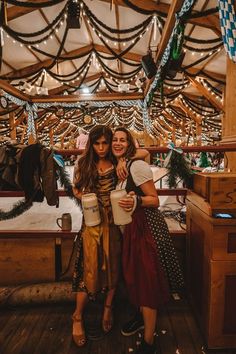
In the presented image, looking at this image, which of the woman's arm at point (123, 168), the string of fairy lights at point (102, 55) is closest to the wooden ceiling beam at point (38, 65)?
the string of fairy lights at point (102, 55)

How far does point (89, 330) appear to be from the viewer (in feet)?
6.15

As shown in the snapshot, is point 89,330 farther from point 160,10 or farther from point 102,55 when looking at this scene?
point 102,55

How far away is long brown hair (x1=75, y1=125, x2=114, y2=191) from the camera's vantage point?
66.2 inches

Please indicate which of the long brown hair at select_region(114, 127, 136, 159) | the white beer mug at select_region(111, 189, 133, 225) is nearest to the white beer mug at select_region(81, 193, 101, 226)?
the white beer mug at select_region(111, 189, 133, 225)

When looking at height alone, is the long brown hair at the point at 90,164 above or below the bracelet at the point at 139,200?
above

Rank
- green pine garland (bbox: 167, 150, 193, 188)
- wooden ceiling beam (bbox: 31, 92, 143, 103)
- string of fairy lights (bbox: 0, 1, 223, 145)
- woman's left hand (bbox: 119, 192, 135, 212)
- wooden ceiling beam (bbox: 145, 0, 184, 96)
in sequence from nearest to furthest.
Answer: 1. woman's left hand (bbox: 119, 192, 135, 212)
2. green pine garland (bbox: 167, 150, 193, 188)
3. wooden ceiling beam (bbox: 145, 0, 184, 96)
4. string of fairy lights (bbox: 0, 1, 223, 145)
5. wooden ceiling beam (bbox: 31, 92, 143, 103)

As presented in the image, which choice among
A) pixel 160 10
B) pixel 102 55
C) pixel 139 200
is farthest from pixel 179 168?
pixel 102 55

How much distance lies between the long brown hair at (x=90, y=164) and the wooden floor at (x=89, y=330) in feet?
3.65

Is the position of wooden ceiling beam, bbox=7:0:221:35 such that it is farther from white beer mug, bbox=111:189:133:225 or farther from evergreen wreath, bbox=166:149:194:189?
white beer mug, bbox=111:189:133:225

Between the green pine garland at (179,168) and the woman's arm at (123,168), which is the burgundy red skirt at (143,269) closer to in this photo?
the woman's arm at (123,168)

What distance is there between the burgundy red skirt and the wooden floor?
1.40 feet

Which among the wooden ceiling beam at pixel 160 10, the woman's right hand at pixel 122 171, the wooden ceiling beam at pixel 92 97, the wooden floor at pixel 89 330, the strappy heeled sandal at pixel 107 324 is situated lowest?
the wooden floor at pixel 89 330

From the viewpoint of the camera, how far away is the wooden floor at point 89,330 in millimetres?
1724

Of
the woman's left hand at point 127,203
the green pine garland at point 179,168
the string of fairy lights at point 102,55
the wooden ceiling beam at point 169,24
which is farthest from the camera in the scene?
the string of fairy lights at point 102,55
